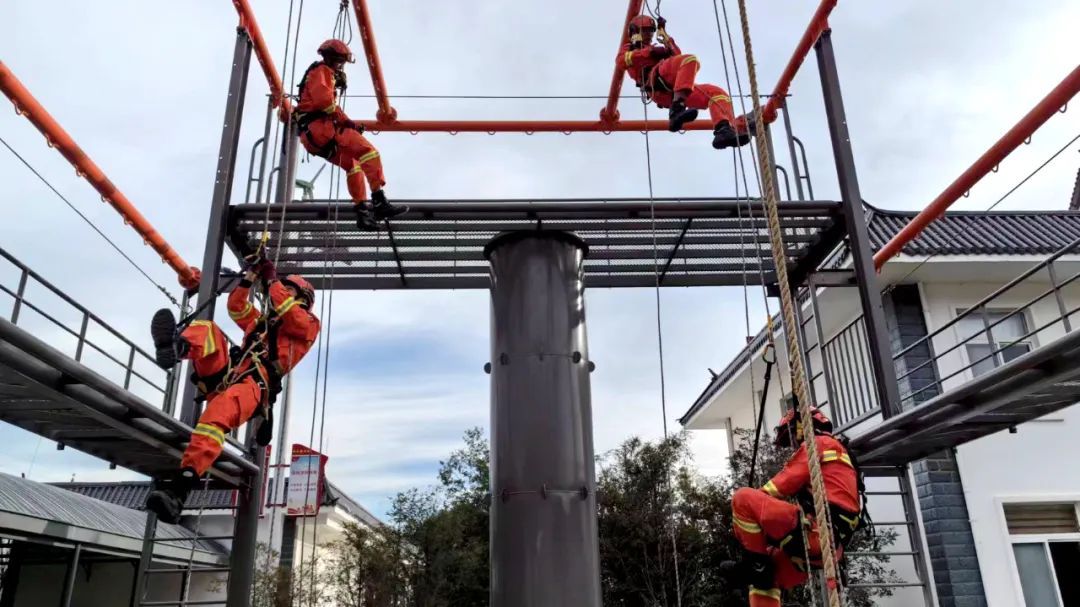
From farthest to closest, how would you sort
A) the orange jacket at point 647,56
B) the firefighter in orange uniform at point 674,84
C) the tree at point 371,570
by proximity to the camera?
the tree at point 371,570
the orange jacket at point 647,56
the firefighter in orange uniform at point 674,84

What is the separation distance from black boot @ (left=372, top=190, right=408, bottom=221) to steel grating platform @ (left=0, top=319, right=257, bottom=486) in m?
2.53

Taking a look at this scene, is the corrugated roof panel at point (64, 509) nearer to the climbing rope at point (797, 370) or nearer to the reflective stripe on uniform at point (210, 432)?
the reflective stripe on uniform at point (210, 432)

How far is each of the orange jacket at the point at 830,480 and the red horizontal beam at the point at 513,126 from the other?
5.21m

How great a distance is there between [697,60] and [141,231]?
18.1 feet

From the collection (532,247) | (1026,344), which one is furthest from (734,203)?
(1026,344)

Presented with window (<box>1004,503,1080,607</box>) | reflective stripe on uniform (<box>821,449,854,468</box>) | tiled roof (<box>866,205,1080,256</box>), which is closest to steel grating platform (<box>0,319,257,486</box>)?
reflective stripe on uniform (<box>821,449,854,468</box>)

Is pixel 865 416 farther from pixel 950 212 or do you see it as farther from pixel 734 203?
pixel 950 212

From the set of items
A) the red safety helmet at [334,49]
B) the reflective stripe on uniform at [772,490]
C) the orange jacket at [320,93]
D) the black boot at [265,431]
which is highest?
the red safety helmet at [334,49]

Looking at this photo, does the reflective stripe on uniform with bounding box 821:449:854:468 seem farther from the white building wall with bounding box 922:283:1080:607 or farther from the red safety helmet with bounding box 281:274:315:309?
the white building wall with bounding box 922:283:1080:607

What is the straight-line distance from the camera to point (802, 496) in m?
5.24

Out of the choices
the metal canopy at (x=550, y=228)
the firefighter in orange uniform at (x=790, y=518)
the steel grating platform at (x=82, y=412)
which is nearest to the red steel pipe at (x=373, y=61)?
the metal canopy at (x=550, y=228)

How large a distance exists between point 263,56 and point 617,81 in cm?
402

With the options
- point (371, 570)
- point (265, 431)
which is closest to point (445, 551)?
point (371, 570)

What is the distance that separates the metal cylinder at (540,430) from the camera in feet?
18.3
